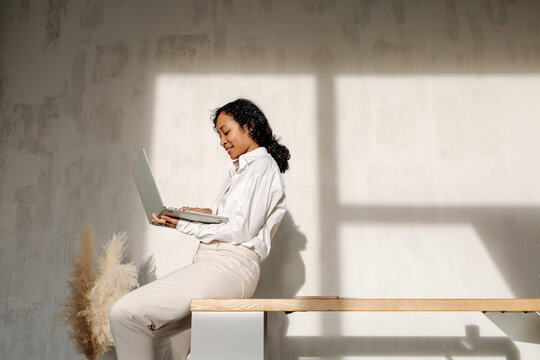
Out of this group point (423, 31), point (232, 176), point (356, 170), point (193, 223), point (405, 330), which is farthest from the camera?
point (423, 31)

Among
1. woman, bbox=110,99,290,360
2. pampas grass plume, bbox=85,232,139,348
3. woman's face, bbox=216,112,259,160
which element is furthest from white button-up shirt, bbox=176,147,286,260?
pampas grass plume, bbox=85,232,139,348

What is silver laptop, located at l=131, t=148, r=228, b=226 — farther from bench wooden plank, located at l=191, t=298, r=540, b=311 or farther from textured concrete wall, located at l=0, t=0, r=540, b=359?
textured concrete wall, located at l=0, t=0, r=540, b=359

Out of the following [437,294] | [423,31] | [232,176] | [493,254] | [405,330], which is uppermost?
[423,31]

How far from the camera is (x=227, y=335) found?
183 cm

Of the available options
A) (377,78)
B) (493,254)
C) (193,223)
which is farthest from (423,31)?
(193,223)

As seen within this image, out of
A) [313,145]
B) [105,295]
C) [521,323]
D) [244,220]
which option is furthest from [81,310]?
[521,323]

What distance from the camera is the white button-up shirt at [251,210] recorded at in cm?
203

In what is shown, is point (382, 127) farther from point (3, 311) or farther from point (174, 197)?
point (3, 311)

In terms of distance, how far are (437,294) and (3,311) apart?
96.8 inches

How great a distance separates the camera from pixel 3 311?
3.06 metres

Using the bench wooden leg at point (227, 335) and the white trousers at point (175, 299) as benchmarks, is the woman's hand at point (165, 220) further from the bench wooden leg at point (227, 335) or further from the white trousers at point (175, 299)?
the bench wooden leg at point (227, 335)

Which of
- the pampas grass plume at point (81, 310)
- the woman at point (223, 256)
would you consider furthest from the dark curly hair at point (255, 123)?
the pampas grass plume at point (81, 310)

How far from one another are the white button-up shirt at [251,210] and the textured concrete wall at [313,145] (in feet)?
3.30

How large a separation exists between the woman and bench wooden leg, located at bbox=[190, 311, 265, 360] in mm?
86
